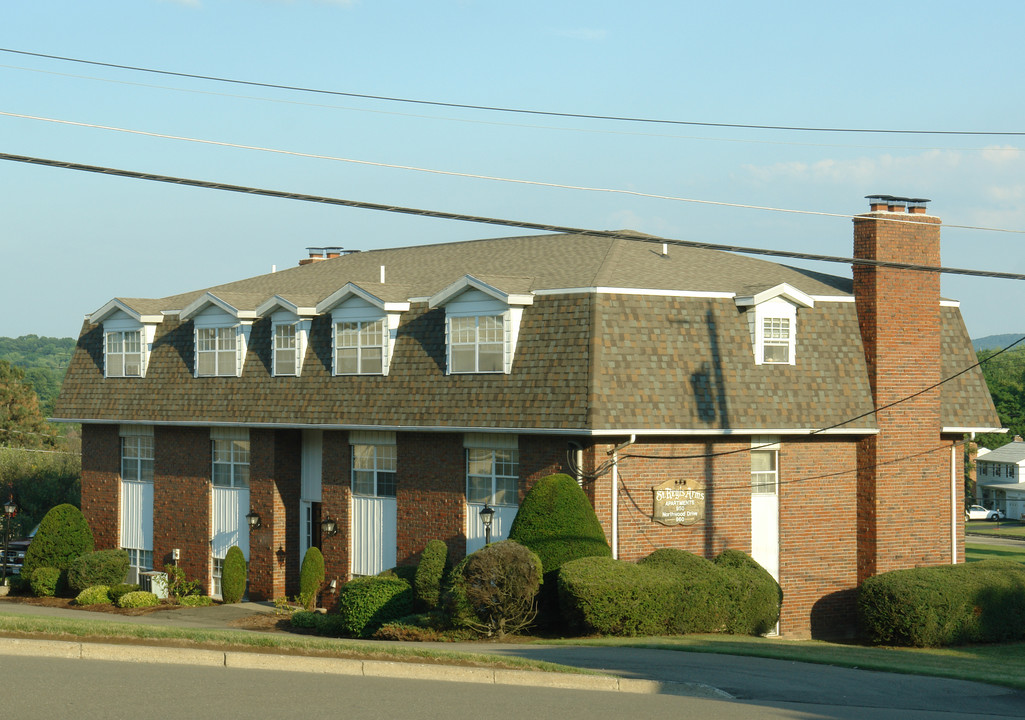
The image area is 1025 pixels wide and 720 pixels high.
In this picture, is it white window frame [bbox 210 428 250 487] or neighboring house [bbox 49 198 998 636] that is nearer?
neighboring house [bbox 49 198 998 636]

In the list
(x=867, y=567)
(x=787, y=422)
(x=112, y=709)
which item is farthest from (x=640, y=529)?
(x=112, y=709)

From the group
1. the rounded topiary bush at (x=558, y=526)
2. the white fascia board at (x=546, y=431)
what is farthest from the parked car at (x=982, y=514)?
the rounded topiary bush at (x=558, y=526)

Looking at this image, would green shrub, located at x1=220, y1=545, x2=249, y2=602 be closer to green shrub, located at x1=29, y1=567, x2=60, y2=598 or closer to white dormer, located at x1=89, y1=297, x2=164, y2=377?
green shrub, located at x1=29, y1=567, x2=60, y2=598

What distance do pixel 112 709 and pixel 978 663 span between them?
1485 centimetres

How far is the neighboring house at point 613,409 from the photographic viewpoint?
2438 centimetres

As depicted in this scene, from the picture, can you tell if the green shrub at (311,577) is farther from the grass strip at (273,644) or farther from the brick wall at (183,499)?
the grass strip at (273,644)

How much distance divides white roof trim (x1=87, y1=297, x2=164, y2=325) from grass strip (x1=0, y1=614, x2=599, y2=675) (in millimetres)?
15469

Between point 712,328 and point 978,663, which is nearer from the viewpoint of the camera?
point 978,663

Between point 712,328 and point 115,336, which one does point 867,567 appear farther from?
point 115,336

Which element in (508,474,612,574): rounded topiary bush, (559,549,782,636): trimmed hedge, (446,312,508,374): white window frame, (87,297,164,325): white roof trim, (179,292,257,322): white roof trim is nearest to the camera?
(559,549,782,636): trimmed hedge

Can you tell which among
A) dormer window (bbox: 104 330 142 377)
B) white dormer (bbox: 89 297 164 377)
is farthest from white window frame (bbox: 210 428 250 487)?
dormer window (bbox: 104 330 142 377)

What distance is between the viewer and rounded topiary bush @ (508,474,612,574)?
22750 mm

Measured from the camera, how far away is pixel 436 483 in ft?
88.2

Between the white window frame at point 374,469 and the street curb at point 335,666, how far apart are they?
1187 centimetres
